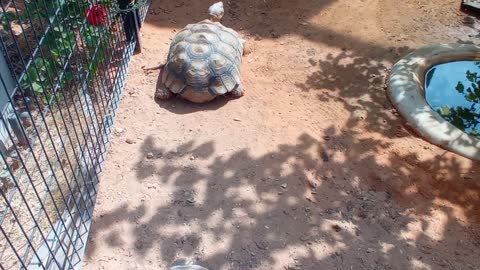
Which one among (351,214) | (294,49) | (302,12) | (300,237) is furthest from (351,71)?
(300,237)

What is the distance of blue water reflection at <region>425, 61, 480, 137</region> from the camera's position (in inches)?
164

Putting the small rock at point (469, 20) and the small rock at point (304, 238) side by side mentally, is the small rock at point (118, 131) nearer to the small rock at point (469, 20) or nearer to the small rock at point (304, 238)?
the small rock at point (304, 238)

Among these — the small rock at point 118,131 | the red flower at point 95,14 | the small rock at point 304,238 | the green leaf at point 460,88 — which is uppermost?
the red flower at point 95,14

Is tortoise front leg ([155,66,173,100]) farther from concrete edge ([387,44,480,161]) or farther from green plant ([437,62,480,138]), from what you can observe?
green plant ([437,62,480,138])

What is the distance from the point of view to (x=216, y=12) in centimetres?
514

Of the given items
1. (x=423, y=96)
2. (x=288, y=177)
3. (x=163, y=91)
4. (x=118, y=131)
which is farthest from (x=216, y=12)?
(x=288, y=177)

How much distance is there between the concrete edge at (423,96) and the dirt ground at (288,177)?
9 cm

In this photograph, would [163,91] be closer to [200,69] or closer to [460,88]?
[200,69]

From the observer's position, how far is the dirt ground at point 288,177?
9.70ft

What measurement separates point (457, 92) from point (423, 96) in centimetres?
49

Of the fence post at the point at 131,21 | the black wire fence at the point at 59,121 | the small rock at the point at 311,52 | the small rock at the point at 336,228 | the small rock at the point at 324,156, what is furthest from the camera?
the small rock at the point at 311,52

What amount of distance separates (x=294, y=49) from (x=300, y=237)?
246cm

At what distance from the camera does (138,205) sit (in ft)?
10.5

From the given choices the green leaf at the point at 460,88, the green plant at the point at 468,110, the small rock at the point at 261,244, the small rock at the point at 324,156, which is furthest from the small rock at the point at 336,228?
the green leaf at the point at 460,88
